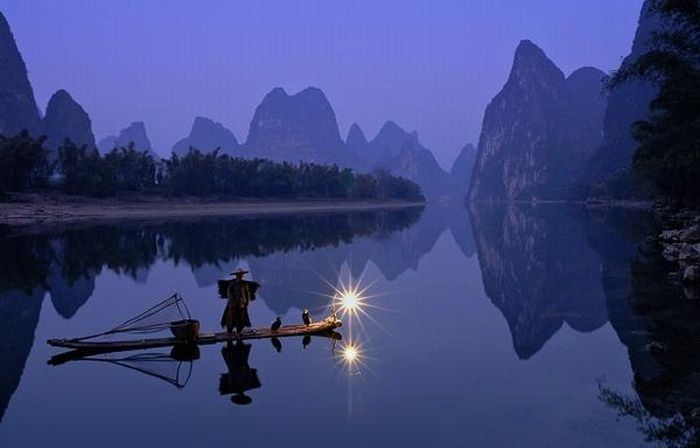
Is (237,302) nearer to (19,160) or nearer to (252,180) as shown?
(19,160)

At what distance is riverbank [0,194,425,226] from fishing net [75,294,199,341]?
162 ft

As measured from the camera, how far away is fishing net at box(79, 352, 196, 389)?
13516 mm

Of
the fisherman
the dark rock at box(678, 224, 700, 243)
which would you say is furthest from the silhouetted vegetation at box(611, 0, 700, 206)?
the fisherman

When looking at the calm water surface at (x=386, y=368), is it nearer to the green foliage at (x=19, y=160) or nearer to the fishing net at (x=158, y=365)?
the fishing net at (x=158, y=365)

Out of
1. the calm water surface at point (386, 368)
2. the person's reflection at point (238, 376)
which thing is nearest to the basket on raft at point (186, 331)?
the calm water surface at point (386, 368)

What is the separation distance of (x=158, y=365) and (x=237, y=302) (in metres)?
2.80

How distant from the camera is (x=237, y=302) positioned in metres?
16.5

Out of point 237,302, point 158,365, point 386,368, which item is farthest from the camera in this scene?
point 237,302

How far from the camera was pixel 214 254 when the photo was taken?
38688 millimetres

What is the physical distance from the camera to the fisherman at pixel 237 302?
53.8ft

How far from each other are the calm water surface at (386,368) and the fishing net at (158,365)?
9 cm

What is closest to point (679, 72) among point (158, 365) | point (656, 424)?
point (656, 424)

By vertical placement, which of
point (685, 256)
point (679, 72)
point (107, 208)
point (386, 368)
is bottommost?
point (386, 368)

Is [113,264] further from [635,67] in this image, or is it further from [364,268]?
[635,67]
